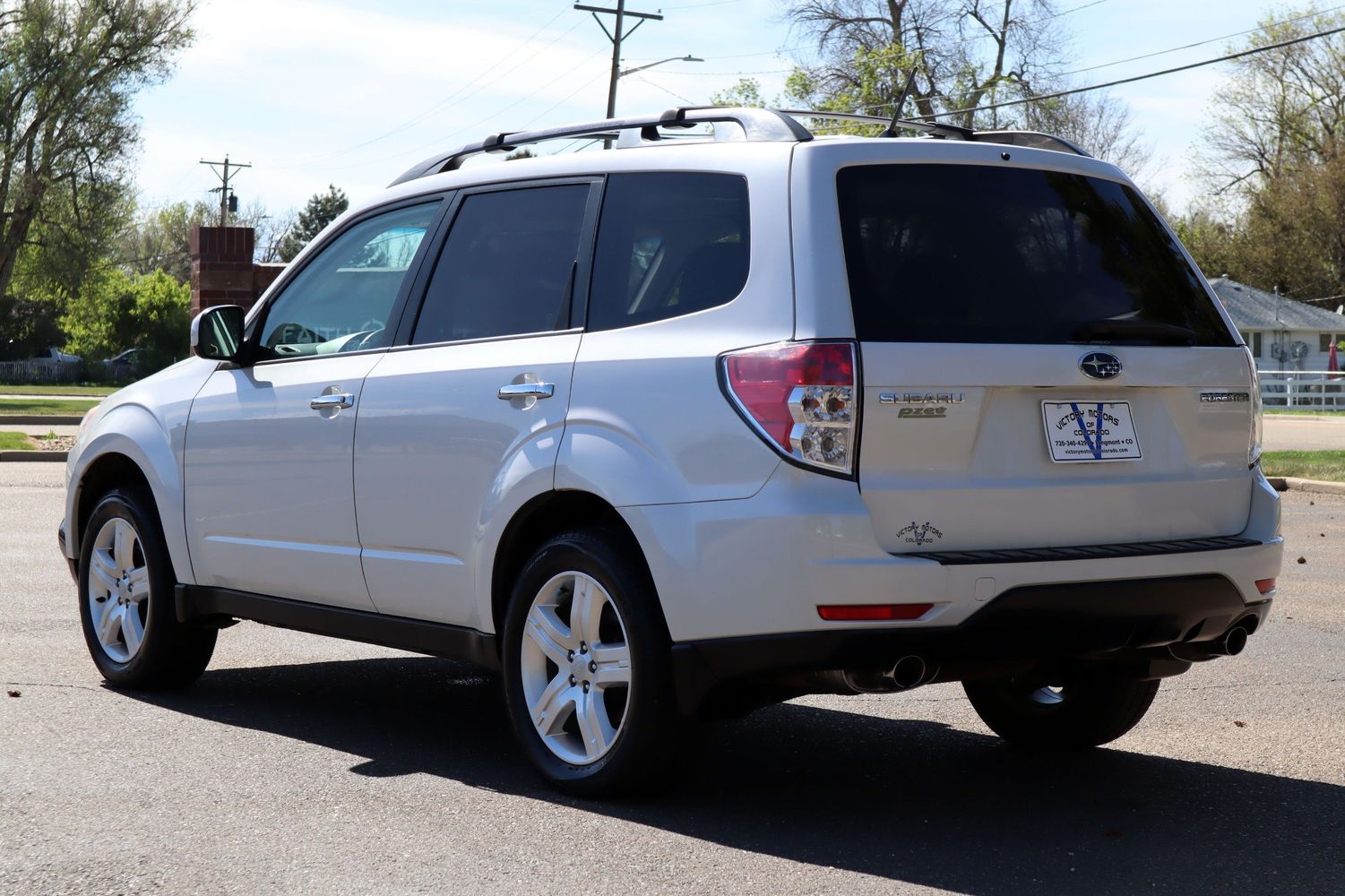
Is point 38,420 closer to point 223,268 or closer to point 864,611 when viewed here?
point 223,268

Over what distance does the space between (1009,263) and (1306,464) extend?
17.7 meters

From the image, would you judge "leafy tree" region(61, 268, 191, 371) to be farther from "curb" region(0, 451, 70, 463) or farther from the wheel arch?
the wheel arch

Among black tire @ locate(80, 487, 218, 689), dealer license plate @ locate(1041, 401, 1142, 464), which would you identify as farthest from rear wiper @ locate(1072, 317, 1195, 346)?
black tire @ locate(80, 487, 218, 689)

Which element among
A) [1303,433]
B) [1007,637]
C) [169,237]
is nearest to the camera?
[1007,637]

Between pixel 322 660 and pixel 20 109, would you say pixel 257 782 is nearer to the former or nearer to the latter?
pixel 322 660

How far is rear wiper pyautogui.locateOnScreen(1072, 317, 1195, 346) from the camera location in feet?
15.9

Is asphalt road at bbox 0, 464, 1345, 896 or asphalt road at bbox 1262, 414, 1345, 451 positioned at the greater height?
asphalt road at bbox 0, 464, 1345, 896

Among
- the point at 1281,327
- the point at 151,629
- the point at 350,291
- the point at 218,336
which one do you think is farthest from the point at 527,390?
the point at 1281,327

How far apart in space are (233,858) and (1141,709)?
314cm

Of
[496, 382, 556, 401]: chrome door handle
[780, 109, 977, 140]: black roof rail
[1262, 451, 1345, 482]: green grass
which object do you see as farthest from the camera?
[1262, 451, 1345, 482]: green grass

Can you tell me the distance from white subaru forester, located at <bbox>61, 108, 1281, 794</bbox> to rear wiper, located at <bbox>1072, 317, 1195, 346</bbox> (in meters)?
0.01

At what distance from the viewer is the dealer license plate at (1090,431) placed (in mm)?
4703

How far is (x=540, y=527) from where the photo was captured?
17.2 ft

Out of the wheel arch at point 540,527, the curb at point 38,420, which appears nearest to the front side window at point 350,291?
the wheel arch at point 540,527
